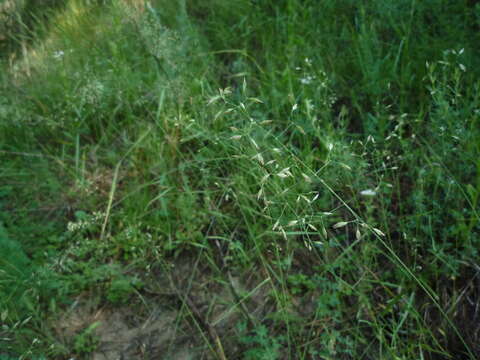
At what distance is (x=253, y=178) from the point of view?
84.3 inches

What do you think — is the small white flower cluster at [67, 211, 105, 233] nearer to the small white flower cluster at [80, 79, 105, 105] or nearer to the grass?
the grass

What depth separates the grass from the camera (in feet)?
5.54

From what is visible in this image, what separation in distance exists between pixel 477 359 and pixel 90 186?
6.41ft

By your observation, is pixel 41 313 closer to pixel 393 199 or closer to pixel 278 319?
pixel 278 319

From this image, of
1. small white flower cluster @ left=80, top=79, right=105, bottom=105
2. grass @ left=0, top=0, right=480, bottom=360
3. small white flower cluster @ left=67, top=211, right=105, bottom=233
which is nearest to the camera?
grass @ left=0, top=0, right=480, bottom=360

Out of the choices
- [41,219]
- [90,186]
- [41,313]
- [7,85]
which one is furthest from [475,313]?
[7,85]

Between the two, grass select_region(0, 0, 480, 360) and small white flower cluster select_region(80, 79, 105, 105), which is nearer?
grass select_region(0, 0, 480, 360)

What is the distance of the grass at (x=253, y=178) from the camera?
5.54ft

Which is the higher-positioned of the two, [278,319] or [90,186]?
[90,186]

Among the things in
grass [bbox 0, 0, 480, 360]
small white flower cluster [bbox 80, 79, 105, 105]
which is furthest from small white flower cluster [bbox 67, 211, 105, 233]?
small white flower cluster [bbox 80, 79, 105, 105]

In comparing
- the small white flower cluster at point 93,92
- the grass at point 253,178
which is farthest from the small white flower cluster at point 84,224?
the small white flower cluster at point 93,92

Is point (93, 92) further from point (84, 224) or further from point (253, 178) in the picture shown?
point (253, 178)

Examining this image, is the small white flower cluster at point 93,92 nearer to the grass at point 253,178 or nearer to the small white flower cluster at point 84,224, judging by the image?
the grass at point 253,178

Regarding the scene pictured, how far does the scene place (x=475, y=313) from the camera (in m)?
1.64
